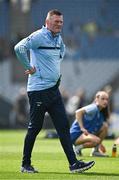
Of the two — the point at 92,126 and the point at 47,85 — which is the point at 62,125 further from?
the point at 92,126

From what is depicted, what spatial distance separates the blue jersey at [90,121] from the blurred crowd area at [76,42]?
1924 cm

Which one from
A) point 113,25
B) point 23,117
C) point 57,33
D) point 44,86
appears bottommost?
point 23,117

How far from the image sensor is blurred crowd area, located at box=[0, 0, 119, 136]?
35938mm

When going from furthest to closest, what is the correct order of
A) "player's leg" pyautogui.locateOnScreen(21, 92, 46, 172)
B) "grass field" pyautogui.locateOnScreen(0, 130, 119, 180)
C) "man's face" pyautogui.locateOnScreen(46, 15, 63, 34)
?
"player's leg" pyautogui.locateOnScreen(21, 92, 46, 172) < "man's face" pyautogui.locateOnScreen(46, 15, 63, 34) < "grass field" pyautogui.locateOnScreen(0, 130, 119, 180)

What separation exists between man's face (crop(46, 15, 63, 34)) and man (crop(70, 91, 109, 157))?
12.5 ft

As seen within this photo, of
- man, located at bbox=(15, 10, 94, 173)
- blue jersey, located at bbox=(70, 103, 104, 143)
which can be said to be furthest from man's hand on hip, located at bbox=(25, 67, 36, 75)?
blue jersey, located at bbox=(70, 103, 104, 143)

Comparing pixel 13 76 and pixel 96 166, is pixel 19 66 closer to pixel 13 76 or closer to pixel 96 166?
pixel 13 76

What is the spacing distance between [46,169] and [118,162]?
1.70 meters

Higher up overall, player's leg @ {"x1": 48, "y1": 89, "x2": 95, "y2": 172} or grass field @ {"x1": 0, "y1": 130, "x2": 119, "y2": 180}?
player's leg @ {"x1": 48, "y1": 89, "x2": 95, "y2": 172}

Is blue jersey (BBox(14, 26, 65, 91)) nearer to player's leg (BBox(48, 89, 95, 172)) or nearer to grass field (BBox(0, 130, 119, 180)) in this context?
player's leg (BBox(48, 89, 95, 172))

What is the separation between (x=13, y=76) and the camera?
36.0m

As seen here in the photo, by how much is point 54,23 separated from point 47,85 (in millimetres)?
861

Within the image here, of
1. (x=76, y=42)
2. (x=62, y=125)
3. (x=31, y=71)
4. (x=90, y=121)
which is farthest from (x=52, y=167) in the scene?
(x=76, y=42)

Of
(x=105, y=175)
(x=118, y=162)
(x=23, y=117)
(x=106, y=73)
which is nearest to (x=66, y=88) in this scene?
(x=106, y=73)
